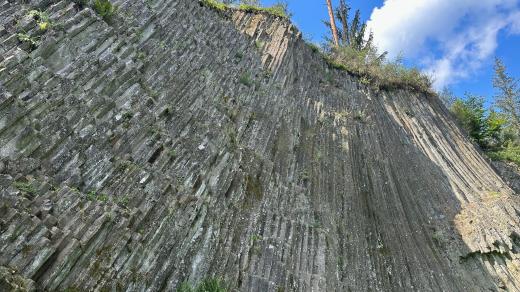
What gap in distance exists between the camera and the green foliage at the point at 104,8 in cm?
877

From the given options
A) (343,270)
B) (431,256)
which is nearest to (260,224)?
(343,270)

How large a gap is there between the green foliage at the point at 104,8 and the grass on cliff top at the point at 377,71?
12.0 metres

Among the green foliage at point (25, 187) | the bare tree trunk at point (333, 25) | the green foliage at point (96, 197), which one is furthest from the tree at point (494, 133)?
the green foliage at point (25, 187)

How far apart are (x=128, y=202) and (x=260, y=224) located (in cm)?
337

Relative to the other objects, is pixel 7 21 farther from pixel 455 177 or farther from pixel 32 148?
pixel 455 177

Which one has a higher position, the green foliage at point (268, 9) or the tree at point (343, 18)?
the tree at point (343, 18)

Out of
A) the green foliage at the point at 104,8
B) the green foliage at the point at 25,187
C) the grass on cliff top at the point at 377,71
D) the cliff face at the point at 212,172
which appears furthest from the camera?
the grass on cliff top at the point at 377,71

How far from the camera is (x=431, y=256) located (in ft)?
43.3

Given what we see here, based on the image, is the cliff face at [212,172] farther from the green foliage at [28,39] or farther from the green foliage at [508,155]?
the green foliage at [508,155]

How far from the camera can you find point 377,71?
66.8 feet

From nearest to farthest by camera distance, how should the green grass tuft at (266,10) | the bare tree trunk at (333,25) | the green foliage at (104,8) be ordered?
1. the green foliage at (104,8)
2. the green grass tuft at (266,10)
3. the bare tree trunk at (333,25)

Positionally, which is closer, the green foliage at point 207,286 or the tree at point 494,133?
the green foliage at point 207,286

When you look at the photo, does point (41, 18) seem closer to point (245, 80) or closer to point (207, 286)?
point (207, 286)

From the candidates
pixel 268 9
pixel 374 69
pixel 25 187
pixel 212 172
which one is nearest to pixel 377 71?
pixel 374 69
